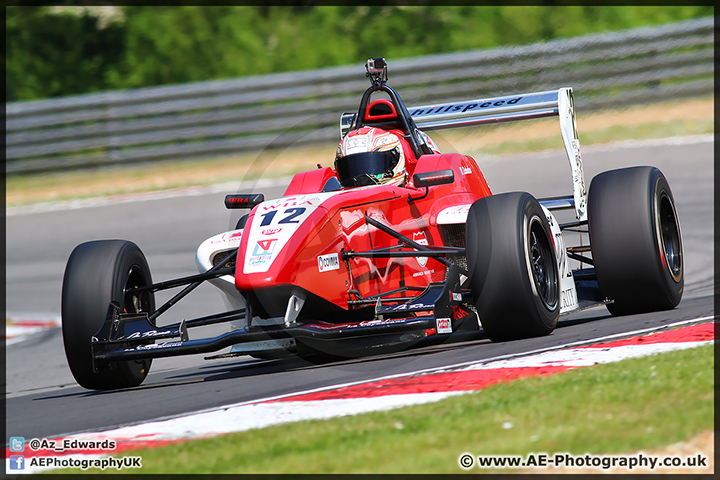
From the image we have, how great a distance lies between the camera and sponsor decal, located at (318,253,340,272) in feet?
19.1

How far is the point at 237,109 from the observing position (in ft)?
55.5

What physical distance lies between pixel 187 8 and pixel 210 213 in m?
8.63

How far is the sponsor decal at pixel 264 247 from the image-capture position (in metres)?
5.66

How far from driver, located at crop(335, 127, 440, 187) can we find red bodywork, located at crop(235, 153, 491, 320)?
175 millimetres

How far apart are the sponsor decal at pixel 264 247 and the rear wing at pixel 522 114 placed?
2.89 metres

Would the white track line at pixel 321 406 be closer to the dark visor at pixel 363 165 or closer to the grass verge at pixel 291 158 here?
the dark visor at pixel 363 165

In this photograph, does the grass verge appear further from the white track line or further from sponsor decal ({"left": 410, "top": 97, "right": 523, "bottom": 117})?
the white track line

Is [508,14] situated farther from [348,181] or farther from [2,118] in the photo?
[348,181]

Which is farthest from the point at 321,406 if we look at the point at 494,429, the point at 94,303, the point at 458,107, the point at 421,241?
the point at 458,107

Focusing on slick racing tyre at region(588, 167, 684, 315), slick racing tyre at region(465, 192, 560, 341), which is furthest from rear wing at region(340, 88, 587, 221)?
slick racing tyre at region(465, 192, 560, 341)

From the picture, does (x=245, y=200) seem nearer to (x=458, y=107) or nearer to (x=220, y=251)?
(x=220, y=251)

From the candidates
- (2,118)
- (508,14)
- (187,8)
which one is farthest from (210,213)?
(187,8)

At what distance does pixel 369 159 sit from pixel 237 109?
10.5m

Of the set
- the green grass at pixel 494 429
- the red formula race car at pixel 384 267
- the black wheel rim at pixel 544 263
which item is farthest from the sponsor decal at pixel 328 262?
the green grass at pixel 494 429
